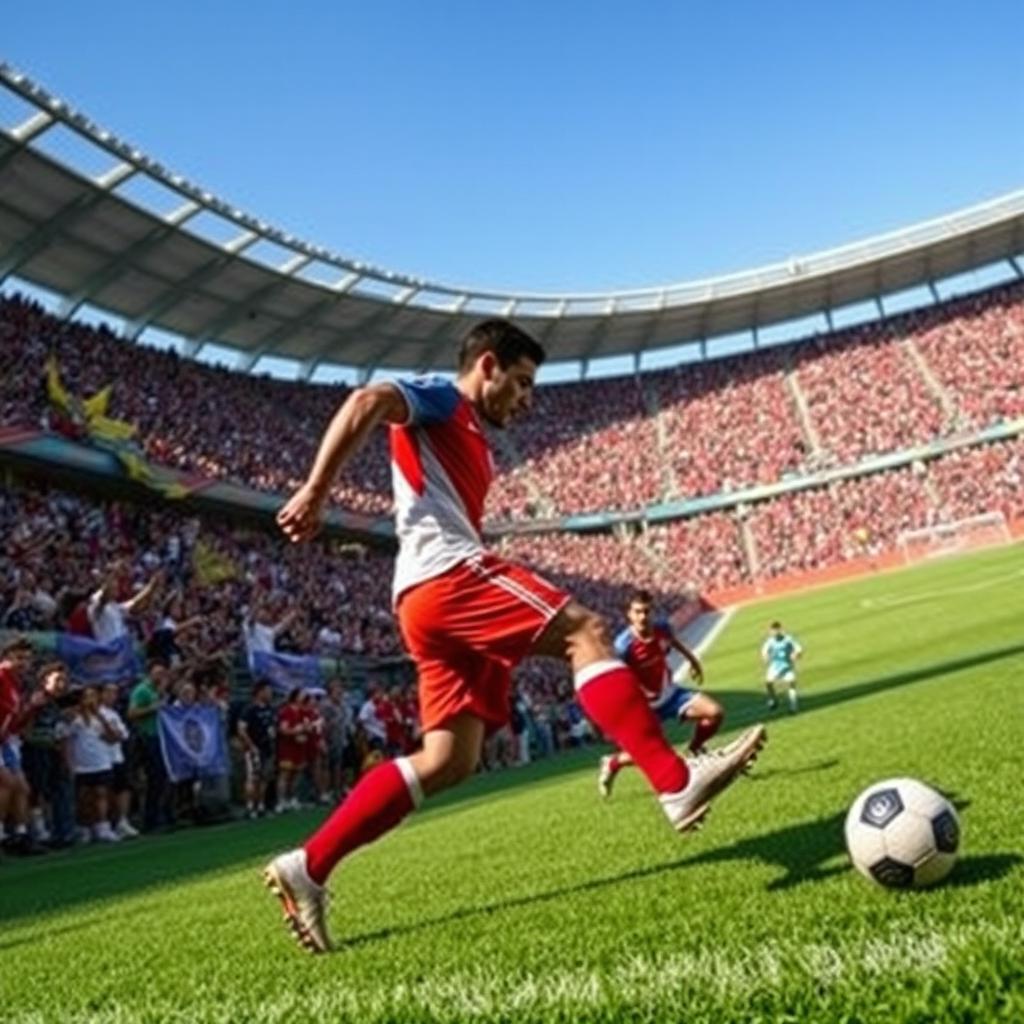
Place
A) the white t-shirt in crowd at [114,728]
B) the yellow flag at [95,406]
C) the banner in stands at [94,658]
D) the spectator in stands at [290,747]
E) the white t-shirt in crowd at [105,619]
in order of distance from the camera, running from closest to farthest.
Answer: the white t-shirt in crowd at [114,728]
the white t-shirt in crowd at [105,619]
the banner in stands at [94,658]
the spectator in stands at [290,747]
the yellow flag at [95,406]

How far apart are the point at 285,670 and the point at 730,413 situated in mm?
43795

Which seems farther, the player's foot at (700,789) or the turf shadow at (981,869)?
the player's foot at (700,789)

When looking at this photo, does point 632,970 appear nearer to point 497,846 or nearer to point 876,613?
point 497,846

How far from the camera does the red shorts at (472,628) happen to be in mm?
4602

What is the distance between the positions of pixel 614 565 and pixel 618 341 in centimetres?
1313

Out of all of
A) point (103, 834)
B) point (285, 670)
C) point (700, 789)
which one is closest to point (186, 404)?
point (285, 670)

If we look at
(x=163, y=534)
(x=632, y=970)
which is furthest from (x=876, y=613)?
(x=632, y=970)

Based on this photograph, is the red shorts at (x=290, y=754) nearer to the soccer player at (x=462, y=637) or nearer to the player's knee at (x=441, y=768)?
the soccer player at (x=462, y=637)

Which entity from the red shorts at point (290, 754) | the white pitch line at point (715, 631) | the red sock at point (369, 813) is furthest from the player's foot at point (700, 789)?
the white pitch line at point (715, 631)

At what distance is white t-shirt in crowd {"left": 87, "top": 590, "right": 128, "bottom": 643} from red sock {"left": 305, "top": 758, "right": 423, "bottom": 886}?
9.83 metres

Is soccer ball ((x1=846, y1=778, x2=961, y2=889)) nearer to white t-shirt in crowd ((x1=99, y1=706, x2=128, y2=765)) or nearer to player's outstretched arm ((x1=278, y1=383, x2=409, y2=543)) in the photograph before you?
player's outstretched arm ((x1=278, y1=383, x2=409, y2=543))

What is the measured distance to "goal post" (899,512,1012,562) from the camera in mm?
49000

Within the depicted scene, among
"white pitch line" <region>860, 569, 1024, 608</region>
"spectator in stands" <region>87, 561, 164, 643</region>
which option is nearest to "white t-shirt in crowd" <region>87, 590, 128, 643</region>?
"spectator in stands" <region>87, 561, 164, 643</region>

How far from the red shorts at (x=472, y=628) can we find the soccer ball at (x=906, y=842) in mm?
1350
